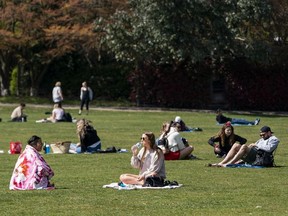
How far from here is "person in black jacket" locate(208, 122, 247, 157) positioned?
2373cm

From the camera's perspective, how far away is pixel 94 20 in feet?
184

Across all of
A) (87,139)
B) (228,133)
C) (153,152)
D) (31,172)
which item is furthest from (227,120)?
(31,172)

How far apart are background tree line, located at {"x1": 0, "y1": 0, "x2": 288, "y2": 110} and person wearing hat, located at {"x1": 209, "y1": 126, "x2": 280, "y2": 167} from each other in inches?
1102

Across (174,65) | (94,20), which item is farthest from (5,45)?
(174,65)

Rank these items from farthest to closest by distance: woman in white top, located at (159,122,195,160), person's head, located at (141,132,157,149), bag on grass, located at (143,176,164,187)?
1. woman in white top, located at (159,122,195,160)
2. person's head, located at (141,132,157,149)
3. bag on grass, located at (143,176,164,187)

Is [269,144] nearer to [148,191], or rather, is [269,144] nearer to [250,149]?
[250,149]

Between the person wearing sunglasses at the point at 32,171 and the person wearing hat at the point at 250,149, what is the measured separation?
234 inches

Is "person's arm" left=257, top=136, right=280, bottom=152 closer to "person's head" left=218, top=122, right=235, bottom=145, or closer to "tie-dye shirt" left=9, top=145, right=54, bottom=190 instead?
"person's head" left=218, top=122, right=235, bottom=145

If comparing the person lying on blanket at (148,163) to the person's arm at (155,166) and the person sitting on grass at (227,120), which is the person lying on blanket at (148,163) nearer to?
the person's arm at (155,166)

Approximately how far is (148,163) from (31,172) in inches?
86.8

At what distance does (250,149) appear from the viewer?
2209cm

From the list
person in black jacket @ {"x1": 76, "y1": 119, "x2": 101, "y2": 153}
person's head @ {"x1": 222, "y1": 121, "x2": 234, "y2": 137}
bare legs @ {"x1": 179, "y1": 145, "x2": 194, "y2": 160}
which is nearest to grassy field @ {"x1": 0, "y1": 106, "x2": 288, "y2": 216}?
bare legs @ {"x1": 179, "y1": 145, "x2": 194, "y2": 160}

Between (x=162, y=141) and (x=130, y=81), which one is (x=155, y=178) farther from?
(x=130, y=81)

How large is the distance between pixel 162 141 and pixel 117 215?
10.4 meters
